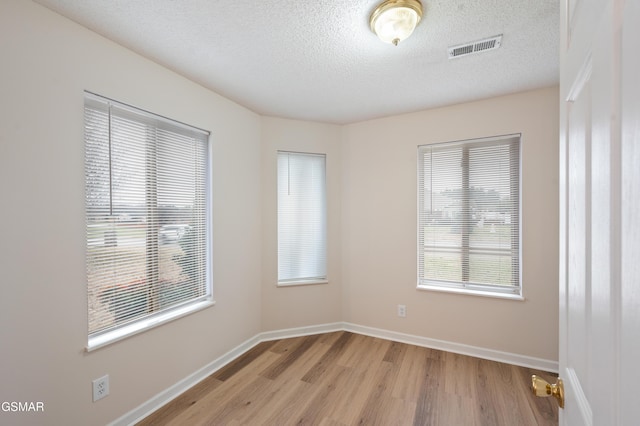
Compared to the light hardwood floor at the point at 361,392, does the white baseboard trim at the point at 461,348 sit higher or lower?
higher

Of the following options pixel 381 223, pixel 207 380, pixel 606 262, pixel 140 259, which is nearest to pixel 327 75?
pixel 381 223

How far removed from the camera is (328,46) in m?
1.82

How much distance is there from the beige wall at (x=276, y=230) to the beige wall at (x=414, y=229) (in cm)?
12

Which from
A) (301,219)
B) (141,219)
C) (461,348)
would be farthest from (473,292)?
(141,219)

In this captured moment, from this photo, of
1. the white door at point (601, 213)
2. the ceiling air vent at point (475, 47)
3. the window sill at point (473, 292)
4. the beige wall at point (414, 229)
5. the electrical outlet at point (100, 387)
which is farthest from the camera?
the window sill at point (473, 292)

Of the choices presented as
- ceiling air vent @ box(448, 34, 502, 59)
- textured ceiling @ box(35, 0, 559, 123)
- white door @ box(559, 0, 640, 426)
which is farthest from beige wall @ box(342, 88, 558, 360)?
white door @ box(559, 0, 640, 426)

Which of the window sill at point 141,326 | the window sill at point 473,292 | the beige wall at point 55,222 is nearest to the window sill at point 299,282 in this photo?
the window sill at point 141,326

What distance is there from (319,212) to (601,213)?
295 centimetres

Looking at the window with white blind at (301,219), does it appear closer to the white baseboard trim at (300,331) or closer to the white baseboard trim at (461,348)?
the white baseboard trim at (300,331)

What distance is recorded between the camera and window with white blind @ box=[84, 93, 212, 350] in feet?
5.61

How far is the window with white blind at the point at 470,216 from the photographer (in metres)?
2.64

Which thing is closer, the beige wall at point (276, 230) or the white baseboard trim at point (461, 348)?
the white baseboard trim at point (461, 348)

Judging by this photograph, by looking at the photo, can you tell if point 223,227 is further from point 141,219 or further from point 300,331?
point 300,331

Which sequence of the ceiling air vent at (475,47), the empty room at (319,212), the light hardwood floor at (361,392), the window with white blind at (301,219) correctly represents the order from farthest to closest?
the window with white blind at (301,219) < the light hardwood floor at (361,392) < the ceiling air vent at (475,47) < the empty room at (319,212)
